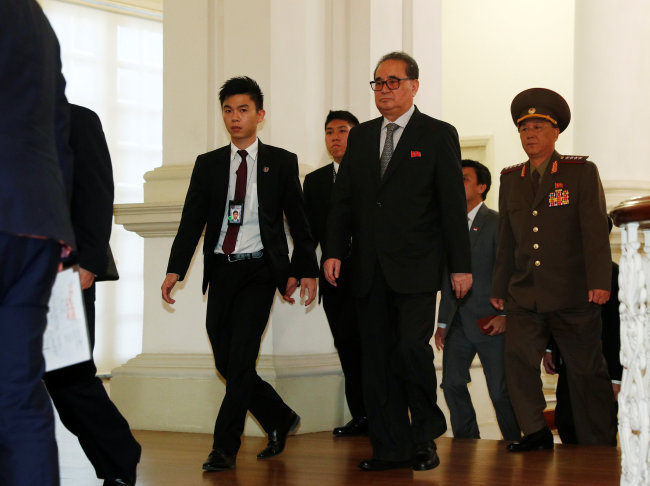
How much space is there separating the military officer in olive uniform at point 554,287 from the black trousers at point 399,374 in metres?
0.82

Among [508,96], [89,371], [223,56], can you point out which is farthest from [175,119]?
[508,96]

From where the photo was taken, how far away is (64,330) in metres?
2.32

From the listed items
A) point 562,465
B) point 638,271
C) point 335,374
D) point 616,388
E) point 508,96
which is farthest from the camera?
point 508,96

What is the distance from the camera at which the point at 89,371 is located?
11.4 ft

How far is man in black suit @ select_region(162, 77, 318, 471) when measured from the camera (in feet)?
14.8

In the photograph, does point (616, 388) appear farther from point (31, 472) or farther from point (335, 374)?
point (31, 472)

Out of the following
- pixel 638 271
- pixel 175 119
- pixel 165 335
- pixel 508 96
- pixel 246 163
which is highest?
pixel 508 96

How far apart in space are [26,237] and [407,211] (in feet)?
7.75

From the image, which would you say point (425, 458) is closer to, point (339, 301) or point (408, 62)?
point (339, 301)

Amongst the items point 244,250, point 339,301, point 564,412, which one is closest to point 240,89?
point 244,250

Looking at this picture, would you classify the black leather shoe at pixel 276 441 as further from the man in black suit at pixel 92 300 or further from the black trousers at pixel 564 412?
the black trousers at pixel 564 412

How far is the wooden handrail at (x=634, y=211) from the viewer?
9.26ft

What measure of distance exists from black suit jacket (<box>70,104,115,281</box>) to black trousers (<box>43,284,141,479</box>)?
25cm

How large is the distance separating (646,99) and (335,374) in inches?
131
